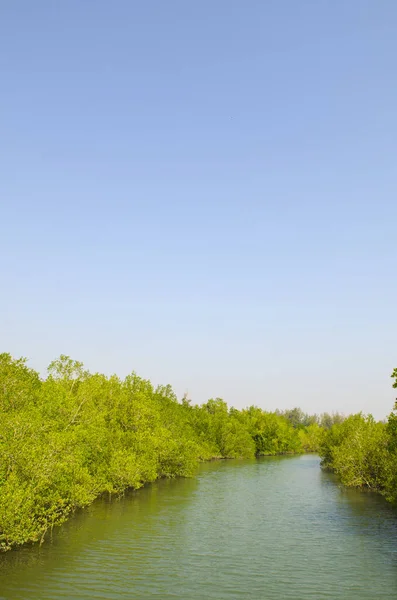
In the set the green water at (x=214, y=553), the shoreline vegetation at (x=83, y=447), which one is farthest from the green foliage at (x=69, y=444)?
the green water at (x=214, y=553)

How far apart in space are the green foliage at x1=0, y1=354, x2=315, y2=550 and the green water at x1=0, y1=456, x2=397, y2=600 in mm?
2716

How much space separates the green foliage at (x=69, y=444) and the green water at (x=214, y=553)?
107 inches

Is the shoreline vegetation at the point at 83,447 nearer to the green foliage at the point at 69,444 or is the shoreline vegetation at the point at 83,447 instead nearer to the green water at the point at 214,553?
the green foliage at the point at 69,444

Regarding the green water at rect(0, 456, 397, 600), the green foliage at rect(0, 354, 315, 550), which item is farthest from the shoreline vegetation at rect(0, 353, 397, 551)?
the green water at rect(0, 456, 397, 600)

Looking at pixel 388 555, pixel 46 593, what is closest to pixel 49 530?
pixel 46 593

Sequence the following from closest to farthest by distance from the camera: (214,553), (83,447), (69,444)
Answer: (214,553)
(69,444)
(83,447)

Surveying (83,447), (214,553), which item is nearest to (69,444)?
(83,447)

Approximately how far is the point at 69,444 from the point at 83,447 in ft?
30.2

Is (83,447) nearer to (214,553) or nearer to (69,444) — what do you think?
(69,444)

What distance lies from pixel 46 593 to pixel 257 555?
15440 mm

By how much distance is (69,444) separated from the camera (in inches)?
1693

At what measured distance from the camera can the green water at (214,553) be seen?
1127 inches

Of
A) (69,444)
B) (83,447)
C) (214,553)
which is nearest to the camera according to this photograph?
(214,553)

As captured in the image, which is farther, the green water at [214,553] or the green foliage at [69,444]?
the green foliage at [69,444]
